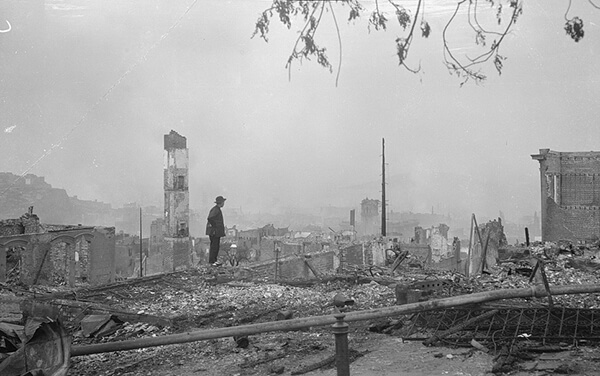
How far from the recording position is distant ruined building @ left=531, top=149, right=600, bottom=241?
23.9 meters

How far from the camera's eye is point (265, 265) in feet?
48.1

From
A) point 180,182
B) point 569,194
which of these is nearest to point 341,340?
point 180,182

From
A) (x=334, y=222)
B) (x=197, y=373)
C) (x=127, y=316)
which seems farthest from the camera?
(x=334, y=222)

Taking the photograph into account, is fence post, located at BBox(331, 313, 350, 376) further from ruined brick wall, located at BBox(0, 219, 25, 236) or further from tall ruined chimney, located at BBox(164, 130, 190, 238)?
tall ruined chimney, located at BBox(164, 130, 190, 238)

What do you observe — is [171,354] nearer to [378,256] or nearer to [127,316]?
[127,316]

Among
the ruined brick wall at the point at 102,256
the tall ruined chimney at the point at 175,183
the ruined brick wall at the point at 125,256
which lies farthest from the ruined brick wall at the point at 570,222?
the ruined brick wall at the point at 125,256

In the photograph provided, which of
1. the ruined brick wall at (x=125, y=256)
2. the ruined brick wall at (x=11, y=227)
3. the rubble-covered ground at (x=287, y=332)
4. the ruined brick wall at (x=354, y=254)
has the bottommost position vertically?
the ruined brick wall at (x=125, y=256)

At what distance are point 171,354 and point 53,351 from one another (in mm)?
2594

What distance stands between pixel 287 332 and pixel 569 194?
22569mm

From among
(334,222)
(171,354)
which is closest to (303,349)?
(171,354)

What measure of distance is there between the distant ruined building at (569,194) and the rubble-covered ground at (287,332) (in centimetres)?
1302

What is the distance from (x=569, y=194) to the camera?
24.5m

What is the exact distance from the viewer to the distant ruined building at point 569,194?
942 inches

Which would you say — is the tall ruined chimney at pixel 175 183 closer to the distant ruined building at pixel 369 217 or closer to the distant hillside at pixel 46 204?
the distant hillside at pixel 46 204
